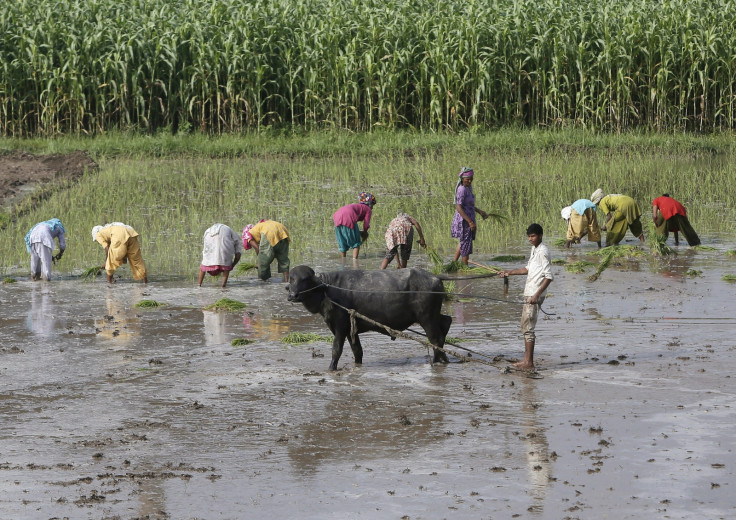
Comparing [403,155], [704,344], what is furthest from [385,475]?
[403,155]

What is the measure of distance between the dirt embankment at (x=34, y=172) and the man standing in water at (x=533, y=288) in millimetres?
11330

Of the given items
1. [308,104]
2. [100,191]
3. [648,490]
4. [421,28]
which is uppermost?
[421,28]

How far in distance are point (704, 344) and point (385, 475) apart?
443 cm

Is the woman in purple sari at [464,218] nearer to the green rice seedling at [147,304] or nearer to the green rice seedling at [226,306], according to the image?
the green rice seedling at [226,306]

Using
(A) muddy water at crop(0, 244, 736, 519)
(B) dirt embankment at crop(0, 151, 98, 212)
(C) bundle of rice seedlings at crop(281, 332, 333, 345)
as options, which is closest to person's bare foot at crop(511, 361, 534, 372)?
(A) muddy water at crop(0, 244, 736, 519)

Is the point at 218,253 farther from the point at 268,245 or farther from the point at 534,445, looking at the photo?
the point at 534,445

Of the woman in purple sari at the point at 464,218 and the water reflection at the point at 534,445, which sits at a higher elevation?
the woman in purple sari at the point at 464,218

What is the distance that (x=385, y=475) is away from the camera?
695 centimetres

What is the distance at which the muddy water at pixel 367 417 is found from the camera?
6.57m

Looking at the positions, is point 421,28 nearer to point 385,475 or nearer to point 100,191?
point 100,191

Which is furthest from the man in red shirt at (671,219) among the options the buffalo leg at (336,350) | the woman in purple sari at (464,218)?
the buffalo leg at (336,350)

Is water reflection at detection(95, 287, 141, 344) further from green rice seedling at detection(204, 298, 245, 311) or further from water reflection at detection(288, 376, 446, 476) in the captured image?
water reflection at detection(288, 376, 446, 476)

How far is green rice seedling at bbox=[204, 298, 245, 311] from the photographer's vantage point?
1228 centimetres

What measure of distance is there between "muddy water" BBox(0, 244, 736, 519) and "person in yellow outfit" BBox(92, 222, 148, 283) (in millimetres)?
1656
